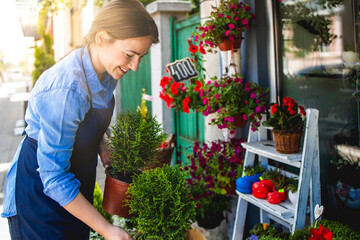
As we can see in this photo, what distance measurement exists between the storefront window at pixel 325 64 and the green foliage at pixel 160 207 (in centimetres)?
150

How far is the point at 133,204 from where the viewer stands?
1.55 metres

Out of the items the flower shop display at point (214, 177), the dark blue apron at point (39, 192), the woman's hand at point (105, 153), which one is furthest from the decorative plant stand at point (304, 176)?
the dark blue apron at point (39, 192)

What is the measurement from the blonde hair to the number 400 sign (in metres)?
1.74

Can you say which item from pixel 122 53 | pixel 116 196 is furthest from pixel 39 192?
pixel 122 53

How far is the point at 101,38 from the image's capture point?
159 centimetres

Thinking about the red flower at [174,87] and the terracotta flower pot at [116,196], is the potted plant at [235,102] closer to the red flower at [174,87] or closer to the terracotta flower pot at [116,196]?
the red flower at [174,87]

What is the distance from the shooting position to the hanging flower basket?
2379 millimetres

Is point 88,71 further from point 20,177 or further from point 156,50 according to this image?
point 156,50

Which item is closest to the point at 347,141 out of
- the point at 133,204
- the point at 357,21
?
the point at 357,21

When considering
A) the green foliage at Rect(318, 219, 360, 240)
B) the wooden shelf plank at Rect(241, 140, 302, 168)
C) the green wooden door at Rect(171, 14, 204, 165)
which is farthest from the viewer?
the green wooden door at Rect(171, 14, 204, 165)

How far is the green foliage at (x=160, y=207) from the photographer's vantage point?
1470 millimetres

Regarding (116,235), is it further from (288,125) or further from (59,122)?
(288,125)

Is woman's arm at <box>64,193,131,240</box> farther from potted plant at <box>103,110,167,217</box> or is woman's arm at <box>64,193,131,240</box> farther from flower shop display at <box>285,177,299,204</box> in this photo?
flower shop display at <box>285,177,299,204</box>

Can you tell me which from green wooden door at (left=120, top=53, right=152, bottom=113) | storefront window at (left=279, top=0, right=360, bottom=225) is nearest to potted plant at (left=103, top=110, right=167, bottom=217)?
storefront window at (left=279, top=0, right=360, bottom=225)
